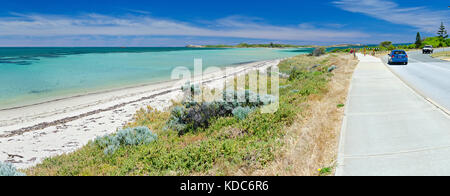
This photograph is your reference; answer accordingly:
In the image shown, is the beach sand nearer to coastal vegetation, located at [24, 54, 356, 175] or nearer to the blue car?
coastal vegetation, located at [24, 54, 356, 175]

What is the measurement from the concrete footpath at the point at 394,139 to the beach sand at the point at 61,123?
850cm

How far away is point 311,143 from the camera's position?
5258 mm

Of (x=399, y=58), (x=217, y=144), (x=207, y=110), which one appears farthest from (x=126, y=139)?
(x=399, y=58)

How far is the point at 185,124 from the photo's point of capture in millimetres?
8617

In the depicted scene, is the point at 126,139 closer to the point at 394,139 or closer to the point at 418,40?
the point at 394,139

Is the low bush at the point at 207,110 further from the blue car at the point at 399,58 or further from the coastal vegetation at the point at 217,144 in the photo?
the blue car at the point at 399,58

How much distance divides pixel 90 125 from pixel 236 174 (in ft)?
31.3

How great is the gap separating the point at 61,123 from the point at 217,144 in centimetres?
966

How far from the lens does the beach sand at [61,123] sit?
870 centimetres

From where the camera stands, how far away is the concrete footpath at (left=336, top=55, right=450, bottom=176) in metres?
4.18

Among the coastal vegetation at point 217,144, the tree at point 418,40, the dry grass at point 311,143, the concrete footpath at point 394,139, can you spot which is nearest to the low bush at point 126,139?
the coastal vegetation at point 217,144

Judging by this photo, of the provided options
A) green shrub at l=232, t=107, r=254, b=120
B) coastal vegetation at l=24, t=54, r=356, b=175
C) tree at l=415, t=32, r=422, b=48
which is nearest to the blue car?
coastal vegetation at l=24, t=54, r=356, b=175

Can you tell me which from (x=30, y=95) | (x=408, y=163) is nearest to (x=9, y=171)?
(x=408, y=163)
